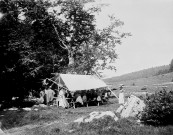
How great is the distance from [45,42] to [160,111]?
27.9m

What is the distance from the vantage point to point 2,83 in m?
25.1

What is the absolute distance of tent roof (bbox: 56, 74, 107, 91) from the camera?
73.8 feet

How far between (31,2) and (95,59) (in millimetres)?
11829

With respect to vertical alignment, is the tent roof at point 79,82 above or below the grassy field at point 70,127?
above

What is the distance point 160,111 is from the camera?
1123 centimetres

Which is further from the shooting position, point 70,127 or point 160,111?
point 70,127

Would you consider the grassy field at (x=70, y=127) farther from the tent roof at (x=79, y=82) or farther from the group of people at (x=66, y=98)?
the tent roof at (x=79, y=82)

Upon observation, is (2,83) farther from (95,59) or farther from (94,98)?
(95,59)

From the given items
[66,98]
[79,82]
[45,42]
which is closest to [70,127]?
[66,98]

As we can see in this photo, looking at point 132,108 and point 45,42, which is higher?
point 45,42

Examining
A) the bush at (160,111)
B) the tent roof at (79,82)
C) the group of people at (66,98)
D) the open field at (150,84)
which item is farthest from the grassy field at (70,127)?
the open field at (150,84)

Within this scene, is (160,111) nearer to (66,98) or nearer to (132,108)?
(132,108)

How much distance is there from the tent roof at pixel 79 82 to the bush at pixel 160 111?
11272 millimetres

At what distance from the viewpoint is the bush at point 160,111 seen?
36.4ft
